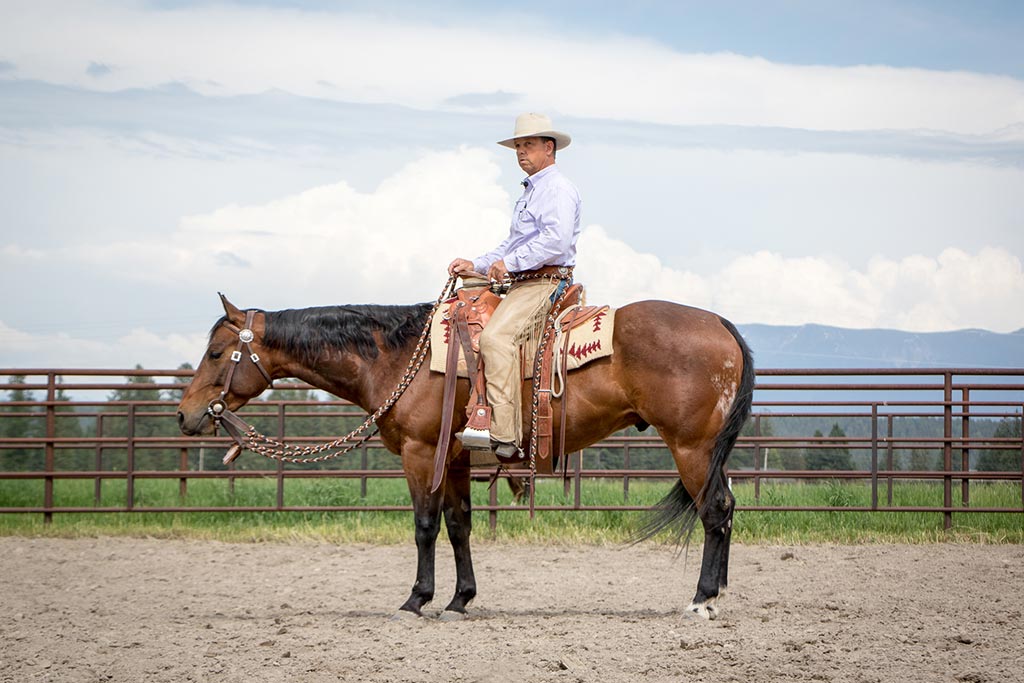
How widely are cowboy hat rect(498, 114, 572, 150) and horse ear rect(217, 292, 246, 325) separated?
1996mm

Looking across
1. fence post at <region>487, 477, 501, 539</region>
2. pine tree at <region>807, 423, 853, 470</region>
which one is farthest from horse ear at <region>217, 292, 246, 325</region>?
pine tree at <region>807, 423, 853, 470</region>

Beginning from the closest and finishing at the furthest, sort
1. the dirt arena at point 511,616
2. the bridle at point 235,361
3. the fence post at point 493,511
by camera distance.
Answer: the dirt arena at point 511,616 → the bridle at point 235,361 → the fence post at point 493,511

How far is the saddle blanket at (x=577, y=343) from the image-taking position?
6.18 m

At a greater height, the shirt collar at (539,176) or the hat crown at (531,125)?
the hat crown at (531,125)

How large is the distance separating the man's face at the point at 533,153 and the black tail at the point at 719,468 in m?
1.40

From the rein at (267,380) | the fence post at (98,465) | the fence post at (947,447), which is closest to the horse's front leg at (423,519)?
the rein at (267,380)

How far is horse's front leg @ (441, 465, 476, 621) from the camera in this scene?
6.48 metres

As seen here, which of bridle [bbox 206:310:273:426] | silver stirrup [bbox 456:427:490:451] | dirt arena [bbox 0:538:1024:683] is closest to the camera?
dirt arena [bbox 0:538:1024:683]

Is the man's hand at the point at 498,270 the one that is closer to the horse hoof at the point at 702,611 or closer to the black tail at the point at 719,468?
the black tail at the point at 719,468

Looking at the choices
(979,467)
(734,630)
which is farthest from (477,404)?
(979,467)

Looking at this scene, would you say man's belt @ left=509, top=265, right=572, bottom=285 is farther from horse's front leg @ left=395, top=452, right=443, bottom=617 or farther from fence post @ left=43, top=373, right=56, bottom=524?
fence post @ left=43, top=373, right=56, bottom=524

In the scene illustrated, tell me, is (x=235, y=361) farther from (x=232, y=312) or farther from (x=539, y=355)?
(x=539, y=355)

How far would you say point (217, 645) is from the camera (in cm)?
550

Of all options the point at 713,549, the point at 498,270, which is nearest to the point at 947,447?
the point at 713,549
